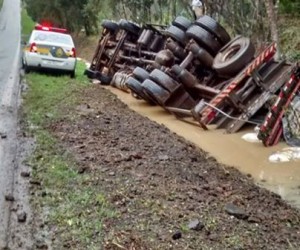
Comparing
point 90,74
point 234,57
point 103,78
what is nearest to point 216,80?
point 234,57

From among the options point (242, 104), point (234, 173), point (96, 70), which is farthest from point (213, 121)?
point (96, 70)

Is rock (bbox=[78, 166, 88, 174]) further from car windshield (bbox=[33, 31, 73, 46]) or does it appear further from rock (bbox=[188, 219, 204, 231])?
car windshield (bbox=[33, 31, 73, 46])

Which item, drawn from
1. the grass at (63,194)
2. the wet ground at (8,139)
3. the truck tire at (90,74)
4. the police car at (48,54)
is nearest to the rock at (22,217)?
the wet ground at (8,139)

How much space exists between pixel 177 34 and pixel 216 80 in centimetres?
212

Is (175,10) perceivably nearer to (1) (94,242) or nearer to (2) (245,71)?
(2) (245,71)

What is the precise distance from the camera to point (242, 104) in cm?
1340

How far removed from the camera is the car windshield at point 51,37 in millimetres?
20766

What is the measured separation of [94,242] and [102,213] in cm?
76

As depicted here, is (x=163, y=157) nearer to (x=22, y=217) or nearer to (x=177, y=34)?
(x=22, y=217)

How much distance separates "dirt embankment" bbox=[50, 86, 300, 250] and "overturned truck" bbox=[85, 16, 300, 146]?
6.48 feet

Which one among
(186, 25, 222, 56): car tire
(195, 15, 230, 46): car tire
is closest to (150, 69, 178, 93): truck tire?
(186, 25, 222, 56): car tire

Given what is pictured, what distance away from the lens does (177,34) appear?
16812mm

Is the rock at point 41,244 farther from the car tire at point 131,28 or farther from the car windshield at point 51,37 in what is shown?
the car tire at point 131,28

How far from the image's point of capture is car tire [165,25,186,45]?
16.6 metres
